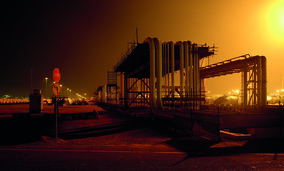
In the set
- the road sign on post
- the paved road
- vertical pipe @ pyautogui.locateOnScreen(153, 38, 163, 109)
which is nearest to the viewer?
the paved road

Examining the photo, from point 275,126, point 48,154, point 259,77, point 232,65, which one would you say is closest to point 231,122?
point 275,126

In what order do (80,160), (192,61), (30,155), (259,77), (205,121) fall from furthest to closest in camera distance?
(192,61)
(259,77)
(205,121)
(30,155)
(80,160)

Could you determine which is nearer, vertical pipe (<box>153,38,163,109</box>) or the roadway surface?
the roadway surface

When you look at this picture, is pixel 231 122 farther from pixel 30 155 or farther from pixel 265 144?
pixel 30 155

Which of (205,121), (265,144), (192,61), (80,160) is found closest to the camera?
(80,160)

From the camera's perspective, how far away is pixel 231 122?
9391 millimetres

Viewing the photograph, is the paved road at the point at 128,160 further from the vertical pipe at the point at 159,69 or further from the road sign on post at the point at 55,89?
the vertical pipe at the point at 159,69

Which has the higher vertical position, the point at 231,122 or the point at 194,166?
the point at 231,122

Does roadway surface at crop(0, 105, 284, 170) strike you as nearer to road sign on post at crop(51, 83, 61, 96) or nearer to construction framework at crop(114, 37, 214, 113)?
road sign on post at crop(51, 83, 61, 96)

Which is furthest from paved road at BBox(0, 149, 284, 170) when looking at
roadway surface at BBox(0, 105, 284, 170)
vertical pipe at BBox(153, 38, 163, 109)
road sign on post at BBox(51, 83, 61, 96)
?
vertical pipe at BBox(153, 38, 163, 109)

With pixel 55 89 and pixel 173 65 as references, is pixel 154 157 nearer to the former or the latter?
pixel 55 89

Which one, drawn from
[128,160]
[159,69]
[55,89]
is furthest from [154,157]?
[159,69]

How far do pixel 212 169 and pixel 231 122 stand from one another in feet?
14.5

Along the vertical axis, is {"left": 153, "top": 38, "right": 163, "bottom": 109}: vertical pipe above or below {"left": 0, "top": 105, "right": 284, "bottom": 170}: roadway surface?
above
